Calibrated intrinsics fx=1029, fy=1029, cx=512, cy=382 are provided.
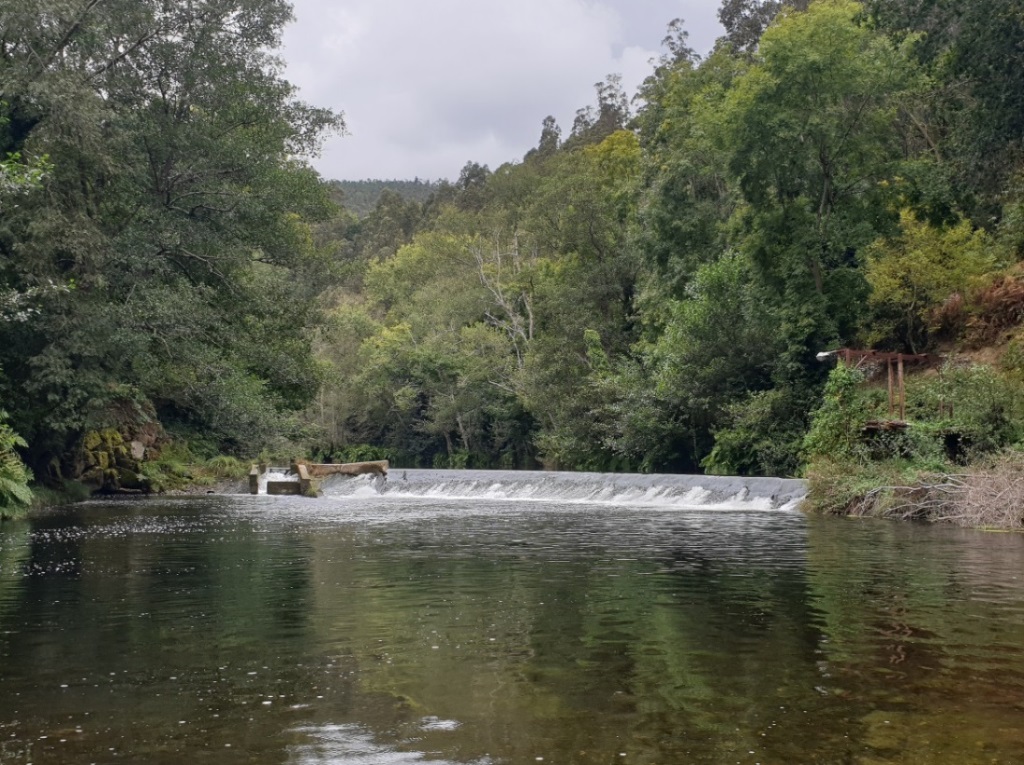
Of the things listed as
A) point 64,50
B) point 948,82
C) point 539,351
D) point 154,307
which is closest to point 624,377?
point 539,351

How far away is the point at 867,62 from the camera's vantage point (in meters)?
32.8

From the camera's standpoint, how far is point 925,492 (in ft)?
68.5

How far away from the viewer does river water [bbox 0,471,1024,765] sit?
18.6 feet

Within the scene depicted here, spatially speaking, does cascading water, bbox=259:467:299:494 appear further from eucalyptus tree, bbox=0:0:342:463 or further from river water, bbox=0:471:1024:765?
river water, bbox=0:471:1024:765

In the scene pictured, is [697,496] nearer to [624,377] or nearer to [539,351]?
[624,377]

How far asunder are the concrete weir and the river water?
61.0ft

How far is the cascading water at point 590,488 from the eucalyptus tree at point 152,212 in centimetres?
517

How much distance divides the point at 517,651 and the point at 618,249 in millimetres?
44849

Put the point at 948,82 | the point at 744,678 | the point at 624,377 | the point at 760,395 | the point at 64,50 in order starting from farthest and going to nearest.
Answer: the point at 624,377, the point at 760,395, the point at 948,82, the point at 64,50, the point at 744,678

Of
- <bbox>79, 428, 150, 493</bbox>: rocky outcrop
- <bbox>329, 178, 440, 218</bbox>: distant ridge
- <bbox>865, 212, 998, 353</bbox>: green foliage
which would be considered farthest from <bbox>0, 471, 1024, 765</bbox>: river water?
<bbox>329, 178, 440, 218</bbox>: distant ridge

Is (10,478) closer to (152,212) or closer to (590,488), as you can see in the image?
(152,212)

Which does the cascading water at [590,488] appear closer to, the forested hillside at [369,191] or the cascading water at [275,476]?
the cascading water at [275,476]

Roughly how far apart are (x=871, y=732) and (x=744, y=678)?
4.51 ft

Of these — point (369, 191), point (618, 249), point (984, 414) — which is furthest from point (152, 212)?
point (369, 191)
